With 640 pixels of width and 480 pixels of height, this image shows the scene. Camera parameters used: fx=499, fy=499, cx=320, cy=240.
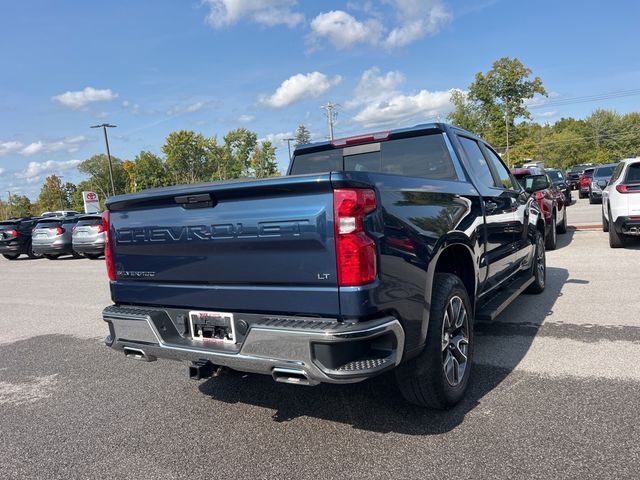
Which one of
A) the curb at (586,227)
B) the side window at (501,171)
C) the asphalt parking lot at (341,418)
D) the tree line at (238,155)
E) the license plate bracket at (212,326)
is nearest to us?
the asphalt parking lot at (341,418)

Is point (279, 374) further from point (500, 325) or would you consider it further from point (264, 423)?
point (500, 325)

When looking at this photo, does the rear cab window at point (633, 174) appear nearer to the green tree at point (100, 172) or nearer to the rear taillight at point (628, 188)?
the rear taillight at point (628, 188)

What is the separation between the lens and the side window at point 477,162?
14.5 ft

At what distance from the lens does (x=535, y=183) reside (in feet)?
19.5

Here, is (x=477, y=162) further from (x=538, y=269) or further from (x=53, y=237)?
(x=53, y=237)

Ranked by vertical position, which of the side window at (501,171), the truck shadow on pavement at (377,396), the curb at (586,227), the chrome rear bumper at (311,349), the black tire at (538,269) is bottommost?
the curb at (586,227)

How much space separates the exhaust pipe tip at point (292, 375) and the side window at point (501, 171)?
333 cm

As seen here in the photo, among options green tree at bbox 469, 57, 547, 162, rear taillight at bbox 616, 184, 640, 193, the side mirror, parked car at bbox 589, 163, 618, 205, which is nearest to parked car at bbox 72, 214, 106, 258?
the side mirror

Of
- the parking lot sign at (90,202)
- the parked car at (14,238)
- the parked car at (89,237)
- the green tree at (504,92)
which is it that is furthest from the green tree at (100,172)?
the parked car at (89,237)

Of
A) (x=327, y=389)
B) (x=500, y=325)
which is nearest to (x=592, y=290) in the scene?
(x=500, y=325)

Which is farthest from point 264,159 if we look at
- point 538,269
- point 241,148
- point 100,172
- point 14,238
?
point 538,269

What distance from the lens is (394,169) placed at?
4332mm

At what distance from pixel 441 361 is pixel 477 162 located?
7.32 ft

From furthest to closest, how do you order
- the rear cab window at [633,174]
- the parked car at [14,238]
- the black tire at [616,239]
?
the parked car at [14,238]
the black tire at [616,239]
the rear cab window at [633,174]
